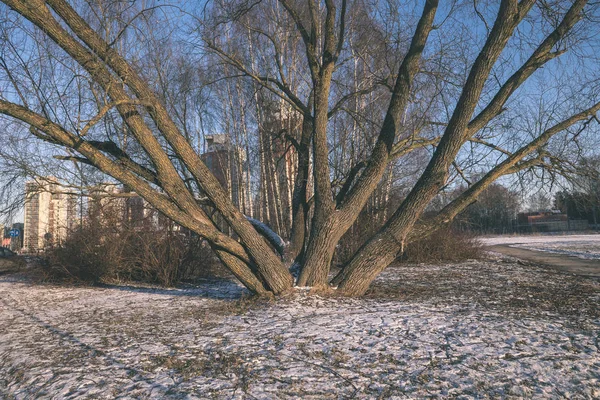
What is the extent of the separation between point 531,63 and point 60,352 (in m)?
7.57

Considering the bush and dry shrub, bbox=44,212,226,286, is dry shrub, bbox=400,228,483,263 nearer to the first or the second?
the bush

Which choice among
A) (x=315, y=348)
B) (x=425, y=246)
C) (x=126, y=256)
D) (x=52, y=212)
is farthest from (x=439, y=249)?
(x=52, y=212)

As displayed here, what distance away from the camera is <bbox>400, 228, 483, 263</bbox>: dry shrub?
14969mm

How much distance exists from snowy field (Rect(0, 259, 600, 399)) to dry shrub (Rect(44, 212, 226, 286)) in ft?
10.2

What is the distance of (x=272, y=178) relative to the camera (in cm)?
1833

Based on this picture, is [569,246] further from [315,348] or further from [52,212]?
[52,212]

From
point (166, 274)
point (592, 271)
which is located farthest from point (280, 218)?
point (592, 271)

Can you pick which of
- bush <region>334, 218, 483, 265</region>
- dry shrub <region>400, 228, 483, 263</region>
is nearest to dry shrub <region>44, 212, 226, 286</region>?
bush <region>334, 218, 483, 265</region>

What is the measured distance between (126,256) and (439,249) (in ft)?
31.4

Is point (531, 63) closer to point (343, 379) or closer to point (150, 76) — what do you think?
point (343, 379)

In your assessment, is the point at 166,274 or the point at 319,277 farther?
the point at 166,274

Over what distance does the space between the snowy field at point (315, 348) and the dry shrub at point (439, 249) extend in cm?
689

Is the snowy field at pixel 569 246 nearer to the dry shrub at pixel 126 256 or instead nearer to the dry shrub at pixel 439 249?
the dry shrub at pixel 439 249

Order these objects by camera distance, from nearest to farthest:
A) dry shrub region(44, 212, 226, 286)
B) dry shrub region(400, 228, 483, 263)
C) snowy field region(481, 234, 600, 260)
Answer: dry shrub region(44, 212, 226, 286)
dry shrub region(400, 228, 483, 263)
snowy field region(481, 234, 600, 260)
